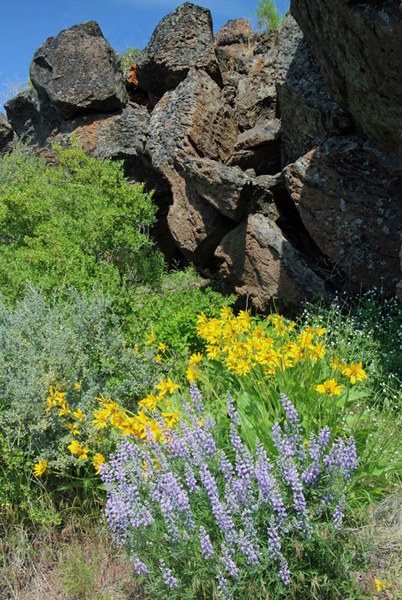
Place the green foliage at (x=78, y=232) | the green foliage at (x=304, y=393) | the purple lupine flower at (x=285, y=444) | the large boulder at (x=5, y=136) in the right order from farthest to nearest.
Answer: the large boulder at (x=5, y=136) < the green foliage at (x=78, y=232) < the green foliage at (x=304, y=393) < the purple lupine flower at (x=285, y=444)

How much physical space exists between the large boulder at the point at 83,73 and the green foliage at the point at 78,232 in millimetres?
1628

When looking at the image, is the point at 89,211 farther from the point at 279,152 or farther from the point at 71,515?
the point at 71,515

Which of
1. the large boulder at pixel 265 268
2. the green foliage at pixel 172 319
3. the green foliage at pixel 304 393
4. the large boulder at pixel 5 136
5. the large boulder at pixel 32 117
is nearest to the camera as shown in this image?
the green foliage at pixel 304 393

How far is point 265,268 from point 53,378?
2977mm

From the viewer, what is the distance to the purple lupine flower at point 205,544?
89.0 inches

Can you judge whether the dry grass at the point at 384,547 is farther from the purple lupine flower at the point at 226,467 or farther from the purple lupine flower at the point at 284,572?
the purple lupine flower at the point at 226,467

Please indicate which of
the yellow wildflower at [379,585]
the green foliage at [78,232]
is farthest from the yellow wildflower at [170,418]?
the green foliage at [78,232]

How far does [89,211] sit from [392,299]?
3158 mm

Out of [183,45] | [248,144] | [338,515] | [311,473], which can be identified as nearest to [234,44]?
[183,45]

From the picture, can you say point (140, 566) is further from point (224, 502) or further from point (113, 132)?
point (113, 132)

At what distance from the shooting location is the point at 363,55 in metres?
4.47

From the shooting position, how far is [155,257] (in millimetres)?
6914

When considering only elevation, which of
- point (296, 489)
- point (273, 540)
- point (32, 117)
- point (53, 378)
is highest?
point (32, 117)

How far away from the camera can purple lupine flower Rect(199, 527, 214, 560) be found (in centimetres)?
226
